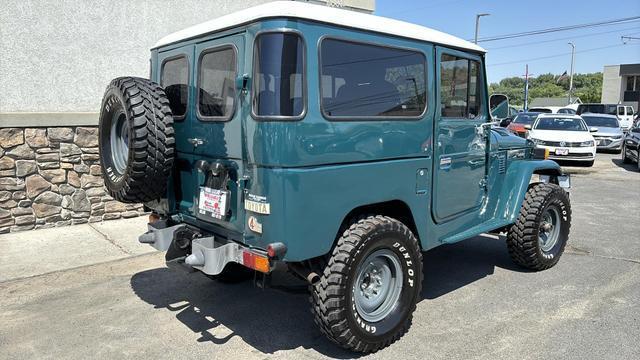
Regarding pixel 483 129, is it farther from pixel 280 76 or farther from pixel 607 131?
pixel 607 131

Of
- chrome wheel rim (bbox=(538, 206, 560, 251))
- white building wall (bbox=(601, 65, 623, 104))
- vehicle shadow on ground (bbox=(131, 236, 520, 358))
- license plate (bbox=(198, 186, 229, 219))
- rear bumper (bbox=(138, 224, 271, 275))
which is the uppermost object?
white building wall (bbox=(601, 65, 623, 104))

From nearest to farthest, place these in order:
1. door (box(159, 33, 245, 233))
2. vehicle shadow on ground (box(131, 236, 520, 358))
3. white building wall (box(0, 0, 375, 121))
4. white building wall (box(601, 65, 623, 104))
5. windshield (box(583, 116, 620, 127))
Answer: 1. door (box(159, 33, 245, 233))
2. vehicle shadow on ground (box(131, 236, 520, 358))
3. white building wall (box(0, 0, 375, 121))
4. windshield (box(583, 116, 620, 127))
5. white building wall (box(601, 65, 623, 104))

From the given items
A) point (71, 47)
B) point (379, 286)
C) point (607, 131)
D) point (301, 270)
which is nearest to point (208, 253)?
point (301, 270)

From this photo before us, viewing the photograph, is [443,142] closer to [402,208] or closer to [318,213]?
[402,208]

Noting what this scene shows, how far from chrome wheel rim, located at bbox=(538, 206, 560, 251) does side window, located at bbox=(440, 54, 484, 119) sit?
60.3 inches

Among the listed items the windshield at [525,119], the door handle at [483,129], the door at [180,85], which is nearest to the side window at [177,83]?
the door at [180,85]

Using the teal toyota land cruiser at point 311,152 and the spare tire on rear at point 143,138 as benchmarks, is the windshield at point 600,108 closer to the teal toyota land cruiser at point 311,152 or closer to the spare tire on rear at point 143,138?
the teal toyota land cruiser at point 311,152

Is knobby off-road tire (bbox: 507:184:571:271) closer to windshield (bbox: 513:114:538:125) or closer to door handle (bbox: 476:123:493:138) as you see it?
door handle (bbox: 476:123:493:138)

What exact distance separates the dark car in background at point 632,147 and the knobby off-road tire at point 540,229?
10.5 metres

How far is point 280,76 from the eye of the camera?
10.2ft

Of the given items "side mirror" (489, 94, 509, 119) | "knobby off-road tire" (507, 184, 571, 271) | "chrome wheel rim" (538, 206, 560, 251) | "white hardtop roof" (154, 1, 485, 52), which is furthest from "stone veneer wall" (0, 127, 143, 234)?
"chrome wheel rim" (538, 206, 560, 251)

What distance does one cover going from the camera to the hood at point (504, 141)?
4.96 m

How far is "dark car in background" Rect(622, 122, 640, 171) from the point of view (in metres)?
14.2

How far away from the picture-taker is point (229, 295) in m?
4.70
